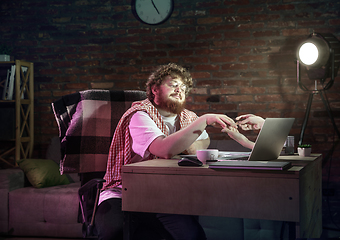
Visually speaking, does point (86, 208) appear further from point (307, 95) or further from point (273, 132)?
point (307, 95)

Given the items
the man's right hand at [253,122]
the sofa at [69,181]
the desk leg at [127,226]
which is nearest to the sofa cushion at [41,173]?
the sofa at [69,181]

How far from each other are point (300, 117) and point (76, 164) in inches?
77.7

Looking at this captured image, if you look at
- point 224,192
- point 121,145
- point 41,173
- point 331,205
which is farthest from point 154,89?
point 331,205

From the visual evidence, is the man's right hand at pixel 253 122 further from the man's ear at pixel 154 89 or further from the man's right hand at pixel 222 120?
the man's ear at pixel 154 89

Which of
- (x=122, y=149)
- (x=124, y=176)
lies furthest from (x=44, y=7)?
(x=124, y=176)

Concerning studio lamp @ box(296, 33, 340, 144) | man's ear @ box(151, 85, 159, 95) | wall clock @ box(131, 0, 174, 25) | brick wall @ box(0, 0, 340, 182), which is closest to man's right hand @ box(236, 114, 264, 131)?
man's ear @ box(151, 85, 159, 95)

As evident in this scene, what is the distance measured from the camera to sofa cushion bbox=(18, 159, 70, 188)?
263 centimetres

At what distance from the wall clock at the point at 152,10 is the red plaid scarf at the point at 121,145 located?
5.12 feet

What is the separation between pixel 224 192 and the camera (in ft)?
3.67

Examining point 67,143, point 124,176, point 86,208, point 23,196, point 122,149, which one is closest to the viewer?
point 124,176

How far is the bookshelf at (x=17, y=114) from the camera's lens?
9.93ft

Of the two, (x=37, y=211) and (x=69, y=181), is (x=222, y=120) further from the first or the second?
(x=69, y=181)

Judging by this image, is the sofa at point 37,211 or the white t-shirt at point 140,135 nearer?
the white t-shirt at point 140,135

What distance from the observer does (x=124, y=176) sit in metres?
1.23
